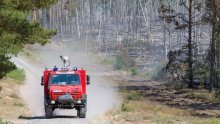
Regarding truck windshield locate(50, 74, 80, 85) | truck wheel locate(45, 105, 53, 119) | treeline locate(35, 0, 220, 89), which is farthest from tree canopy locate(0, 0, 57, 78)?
treeline locate(35, 0, 220, 89)

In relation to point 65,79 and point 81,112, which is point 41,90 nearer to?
point 65,79

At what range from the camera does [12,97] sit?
40781 millimetres

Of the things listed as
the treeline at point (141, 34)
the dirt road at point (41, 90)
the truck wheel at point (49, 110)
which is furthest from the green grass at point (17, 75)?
the truck wheel at point (49, 110)

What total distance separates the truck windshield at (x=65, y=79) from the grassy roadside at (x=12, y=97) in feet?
10.9

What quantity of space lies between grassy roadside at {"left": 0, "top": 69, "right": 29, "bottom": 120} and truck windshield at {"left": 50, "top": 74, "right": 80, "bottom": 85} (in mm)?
3322

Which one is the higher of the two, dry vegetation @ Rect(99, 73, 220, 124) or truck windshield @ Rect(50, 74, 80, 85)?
truck windshield @ Rect(50, 74, 80, 85)

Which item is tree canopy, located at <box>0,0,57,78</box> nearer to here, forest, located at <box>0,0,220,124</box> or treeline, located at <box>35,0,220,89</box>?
forest, located at <box>0,0,220,124</box>

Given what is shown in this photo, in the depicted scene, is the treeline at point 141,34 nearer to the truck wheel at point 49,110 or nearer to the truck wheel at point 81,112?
the truck wheel at point 81,112

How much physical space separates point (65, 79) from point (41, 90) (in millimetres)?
22300

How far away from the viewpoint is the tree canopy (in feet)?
75.1

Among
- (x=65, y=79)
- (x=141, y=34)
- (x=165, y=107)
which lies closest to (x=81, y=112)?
(x=65, y=79)

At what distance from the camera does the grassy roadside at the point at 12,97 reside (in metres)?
30.9

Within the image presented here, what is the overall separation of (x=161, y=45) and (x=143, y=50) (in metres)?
A: 7.25

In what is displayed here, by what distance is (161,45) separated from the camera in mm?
116375
